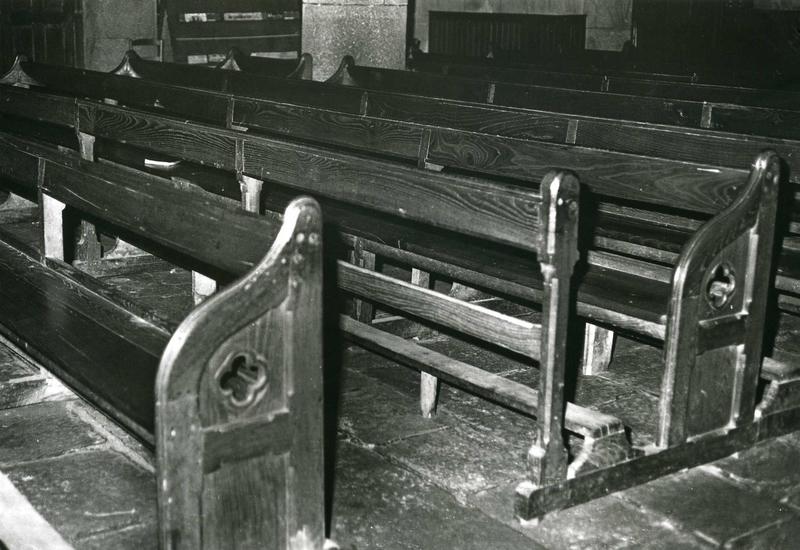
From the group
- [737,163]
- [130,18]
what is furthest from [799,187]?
[130,18]

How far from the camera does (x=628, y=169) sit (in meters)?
3.35

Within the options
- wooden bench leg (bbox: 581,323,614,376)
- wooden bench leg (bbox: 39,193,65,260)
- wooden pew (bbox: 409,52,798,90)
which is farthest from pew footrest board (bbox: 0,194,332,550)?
wooden pew (bbox: 409,52,798,90)

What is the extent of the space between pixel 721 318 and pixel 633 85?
12.1 ft

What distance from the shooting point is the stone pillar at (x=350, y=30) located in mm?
7953

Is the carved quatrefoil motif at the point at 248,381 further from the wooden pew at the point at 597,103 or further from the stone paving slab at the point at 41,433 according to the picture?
the wooden pew at the point at 597,103

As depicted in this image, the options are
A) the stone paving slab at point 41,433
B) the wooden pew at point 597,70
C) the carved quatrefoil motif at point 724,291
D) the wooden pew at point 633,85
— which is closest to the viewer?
the carved quatrefoil motif at point 724,291

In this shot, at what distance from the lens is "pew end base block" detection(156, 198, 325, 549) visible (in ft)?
6.80

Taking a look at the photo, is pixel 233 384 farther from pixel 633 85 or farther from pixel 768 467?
pixel 633 85

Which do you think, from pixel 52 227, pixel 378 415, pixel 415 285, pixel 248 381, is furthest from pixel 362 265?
pixel 248 381

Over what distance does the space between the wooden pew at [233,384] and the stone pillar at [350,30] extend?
533cm

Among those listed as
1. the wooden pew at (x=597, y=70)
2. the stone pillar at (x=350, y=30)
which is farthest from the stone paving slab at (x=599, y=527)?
the stone pillar at (x=350, y=30)

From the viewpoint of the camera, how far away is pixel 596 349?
4148 mm

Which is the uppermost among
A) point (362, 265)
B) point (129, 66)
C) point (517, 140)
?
point (129, 66)

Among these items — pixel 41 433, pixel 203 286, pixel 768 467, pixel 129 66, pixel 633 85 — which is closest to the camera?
pixel 768 467
